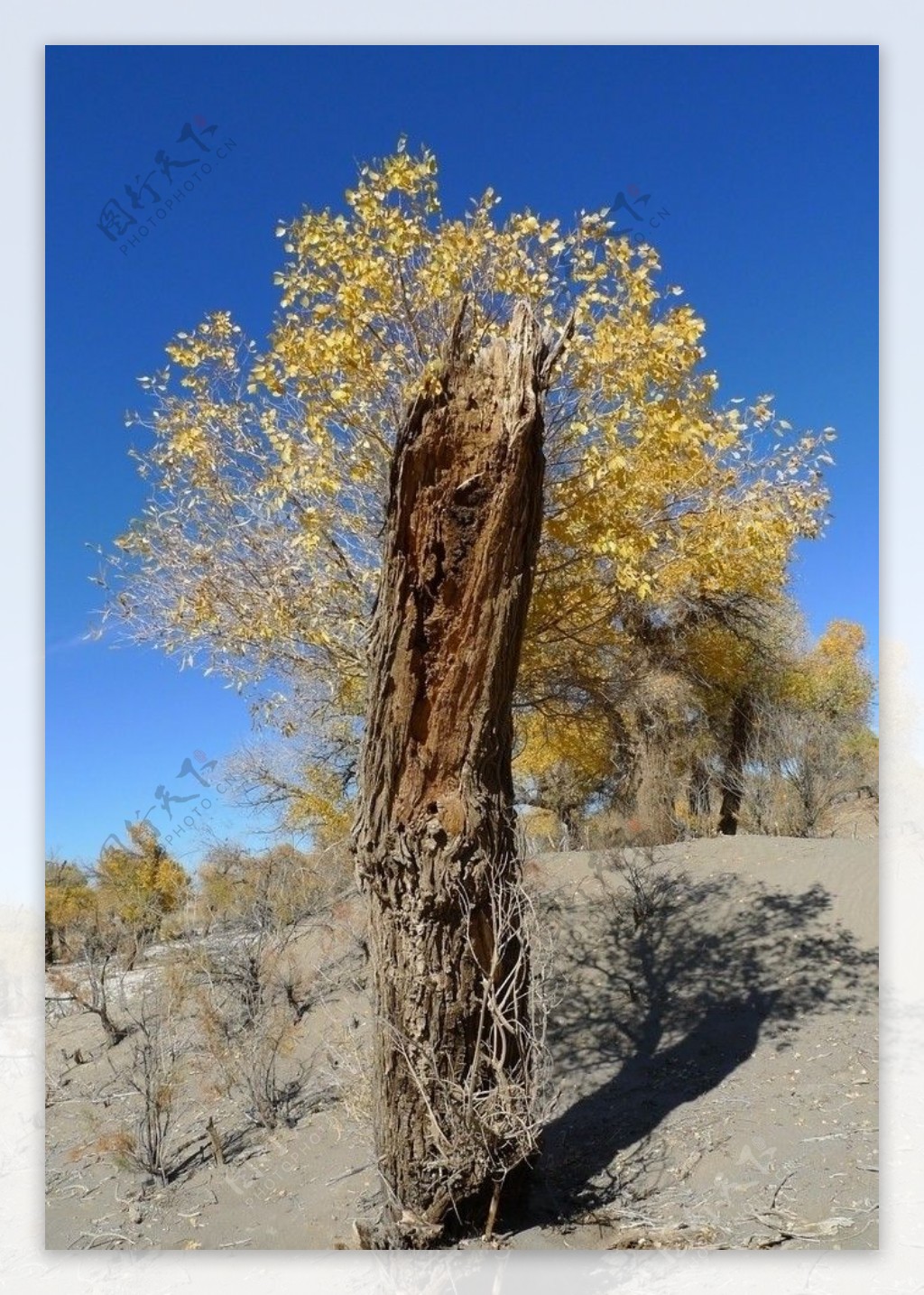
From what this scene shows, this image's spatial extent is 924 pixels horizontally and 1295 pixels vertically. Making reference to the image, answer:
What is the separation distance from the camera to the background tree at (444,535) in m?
2.95

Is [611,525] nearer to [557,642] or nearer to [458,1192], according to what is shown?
[557,642]

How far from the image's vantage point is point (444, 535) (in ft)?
9.59

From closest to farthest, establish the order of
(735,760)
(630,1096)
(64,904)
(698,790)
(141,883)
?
(630,1096) < (64,904) < (141,883) < (698,790) < (735,760)

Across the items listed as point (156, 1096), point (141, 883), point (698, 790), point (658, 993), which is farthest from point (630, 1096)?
point (698, 790)

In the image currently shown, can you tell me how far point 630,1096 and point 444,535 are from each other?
121 inches

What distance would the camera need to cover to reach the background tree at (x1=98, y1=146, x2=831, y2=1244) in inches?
116

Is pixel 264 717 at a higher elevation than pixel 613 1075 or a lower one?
higher

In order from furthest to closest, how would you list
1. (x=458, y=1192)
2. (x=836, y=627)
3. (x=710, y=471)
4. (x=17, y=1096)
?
(x=836, y=627) < (x=710, y=471) < (x=17, y=1096) < (x=458, y=1192)

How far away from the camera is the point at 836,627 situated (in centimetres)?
1244

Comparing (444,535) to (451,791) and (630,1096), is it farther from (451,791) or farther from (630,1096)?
(630,1096)

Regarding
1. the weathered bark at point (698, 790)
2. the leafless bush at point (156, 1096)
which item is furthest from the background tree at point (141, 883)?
the weathered bark at point (698, 790)

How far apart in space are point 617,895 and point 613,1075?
2129mm

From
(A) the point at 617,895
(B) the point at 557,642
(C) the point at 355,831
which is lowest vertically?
(A) the point at 617,895

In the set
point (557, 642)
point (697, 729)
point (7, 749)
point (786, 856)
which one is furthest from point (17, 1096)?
point (697, 729)
